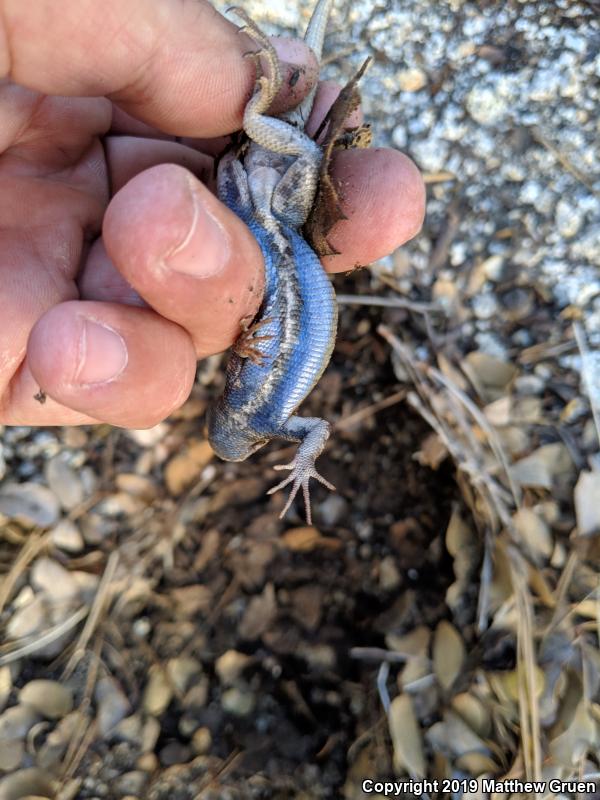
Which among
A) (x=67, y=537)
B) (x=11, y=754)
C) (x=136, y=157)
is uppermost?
(x=136, y=157)

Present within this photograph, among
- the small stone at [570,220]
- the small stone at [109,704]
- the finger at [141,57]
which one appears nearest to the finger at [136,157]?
the finger at [141,57]

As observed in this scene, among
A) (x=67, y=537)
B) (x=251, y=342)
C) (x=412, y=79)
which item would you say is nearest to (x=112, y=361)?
(x=251, y=342)

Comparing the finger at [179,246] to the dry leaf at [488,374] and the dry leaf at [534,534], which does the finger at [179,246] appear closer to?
the dry leaf at [488,374]

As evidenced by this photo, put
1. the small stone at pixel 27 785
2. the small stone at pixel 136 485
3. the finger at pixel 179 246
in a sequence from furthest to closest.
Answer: the small stone at pixel 136 485, the small stone at pixel 27 785, the finger at pixel 179 246

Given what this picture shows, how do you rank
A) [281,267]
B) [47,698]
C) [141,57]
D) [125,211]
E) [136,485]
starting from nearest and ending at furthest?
[125,211] → [141,57] → [281,267] → [47,698] → [136,485]

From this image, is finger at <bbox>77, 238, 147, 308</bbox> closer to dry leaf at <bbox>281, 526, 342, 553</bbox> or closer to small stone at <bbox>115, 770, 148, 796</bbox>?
dry leaf at <bbox>281, 526, 342, 553</bbox>

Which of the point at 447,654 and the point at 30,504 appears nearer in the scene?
the point at 447,654

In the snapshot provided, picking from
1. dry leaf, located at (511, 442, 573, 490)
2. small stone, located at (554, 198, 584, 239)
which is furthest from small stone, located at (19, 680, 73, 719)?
small stone, located at (554, 198, 584, 239)

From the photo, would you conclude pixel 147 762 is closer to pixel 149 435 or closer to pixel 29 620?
pixel 29 620
